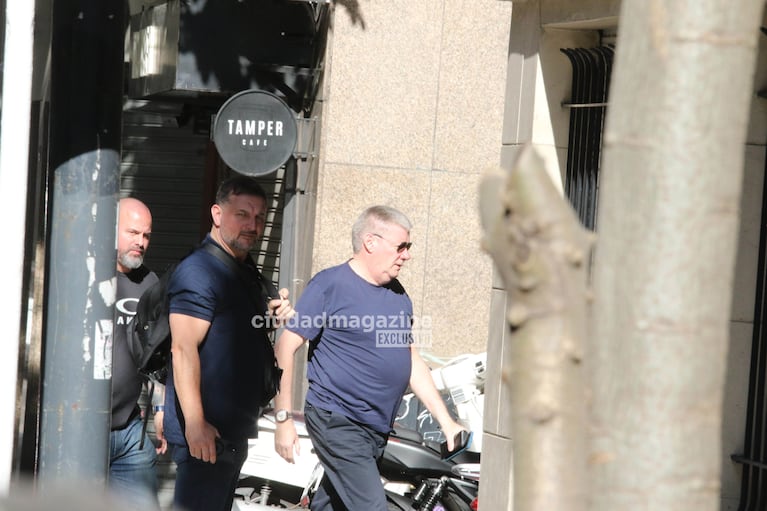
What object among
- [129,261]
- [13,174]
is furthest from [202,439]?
[13,174]

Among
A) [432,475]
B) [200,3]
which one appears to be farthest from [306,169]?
[432,475]

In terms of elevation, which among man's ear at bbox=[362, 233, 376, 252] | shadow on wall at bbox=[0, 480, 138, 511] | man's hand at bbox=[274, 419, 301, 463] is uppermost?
man's ear at bbox=[362, 233, 376, 252]

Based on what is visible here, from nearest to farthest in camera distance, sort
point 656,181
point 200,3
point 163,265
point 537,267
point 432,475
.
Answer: point 537,267
point 656,181
point 432,475
point 200,3
point 163,265

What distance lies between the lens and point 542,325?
5.05 ft

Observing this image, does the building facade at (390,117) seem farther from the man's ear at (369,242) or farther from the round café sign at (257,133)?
the man's ear at (369,242)

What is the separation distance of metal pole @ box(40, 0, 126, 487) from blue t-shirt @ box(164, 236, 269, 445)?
A: 1.36 metres

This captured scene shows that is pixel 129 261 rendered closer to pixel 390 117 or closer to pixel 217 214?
pixel 217 214

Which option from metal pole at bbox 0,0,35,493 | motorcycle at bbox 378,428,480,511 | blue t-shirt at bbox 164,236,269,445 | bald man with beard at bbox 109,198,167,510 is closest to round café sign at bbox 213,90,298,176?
motorcycle at bbox 378,428,480,511

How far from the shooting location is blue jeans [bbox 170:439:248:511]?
18.4 feet

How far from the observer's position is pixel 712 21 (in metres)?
1.66

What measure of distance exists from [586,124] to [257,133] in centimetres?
422

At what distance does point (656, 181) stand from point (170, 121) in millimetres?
12107

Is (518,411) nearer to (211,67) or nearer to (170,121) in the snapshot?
(211,67)

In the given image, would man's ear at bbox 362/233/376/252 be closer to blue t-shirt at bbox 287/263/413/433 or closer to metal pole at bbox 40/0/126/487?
blue t-shirt at bbox 287/263/413/433
